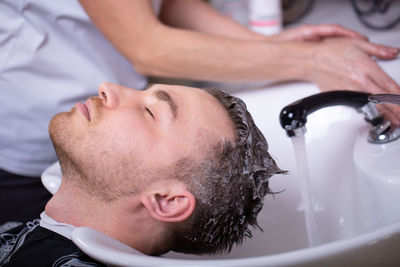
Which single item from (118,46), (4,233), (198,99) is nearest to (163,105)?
(198,99)

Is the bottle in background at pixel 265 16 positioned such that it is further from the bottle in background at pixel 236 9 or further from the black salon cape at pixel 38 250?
the black salon cape at pixel 38 250

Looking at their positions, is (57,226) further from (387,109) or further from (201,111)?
(387,109)

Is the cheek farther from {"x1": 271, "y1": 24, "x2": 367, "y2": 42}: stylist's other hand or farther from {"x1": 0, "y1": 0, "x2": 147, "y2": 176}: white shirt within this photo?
{"x1": 271, "y1": 24, "x2": 367, "y2": 42}: stylist's other hand

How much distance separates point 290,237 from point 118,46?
0.61 m

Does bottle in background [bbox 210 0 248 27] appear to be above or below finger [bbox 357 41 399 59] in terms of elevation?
below

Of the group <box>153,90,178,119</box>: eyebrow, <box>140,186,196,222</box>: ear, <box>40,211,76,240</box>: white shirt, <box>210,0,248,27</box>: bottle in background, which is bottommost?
<box>40,211,76,240</box>: white shirt

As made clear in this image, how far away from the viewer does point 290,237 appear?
3.40ft

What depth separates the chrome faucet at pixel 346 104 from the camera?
0.85 m

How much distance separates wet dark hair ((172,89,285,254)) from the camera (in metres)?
0.85

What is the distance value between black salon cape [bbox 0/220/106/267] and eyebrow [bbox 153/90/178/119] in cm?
30

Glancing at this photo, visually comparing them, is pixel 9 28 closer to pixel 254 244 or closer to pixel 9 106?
pixel 9 106

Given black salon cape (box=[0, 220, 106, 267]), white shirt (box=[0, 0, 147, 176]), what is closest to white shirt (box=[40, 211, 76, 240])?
black salon cape (box=[0, 220, 106, 267])

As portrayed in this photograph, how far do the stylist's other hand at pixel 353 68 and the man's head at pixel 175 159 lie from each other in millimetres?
281

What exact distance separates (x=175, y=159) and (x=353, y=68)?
507 millimetres
